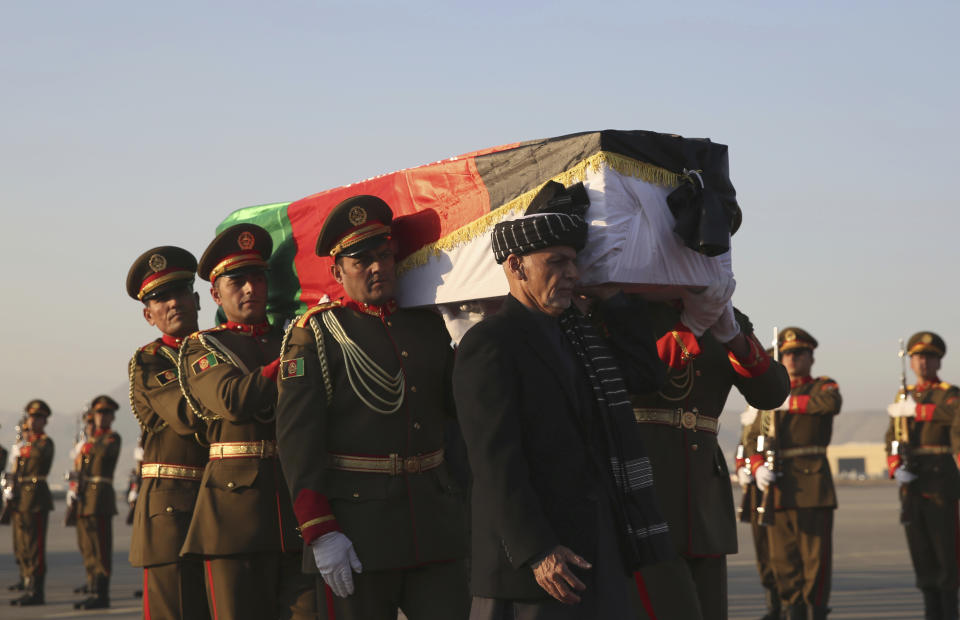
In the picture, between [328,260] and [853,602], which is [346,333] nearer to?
[328,260]

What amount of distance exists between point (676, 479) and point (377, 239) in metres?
1.49

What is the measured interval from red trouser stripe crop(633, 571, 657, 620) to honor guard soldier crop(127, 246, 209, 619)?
2.29 meters

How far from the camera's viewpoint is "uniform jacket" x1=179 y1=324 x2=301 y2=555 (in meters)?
5.81

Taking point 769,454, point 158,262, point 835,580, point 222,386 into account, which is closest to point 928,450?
point 769,454

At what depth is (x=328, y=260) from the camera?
6031 mm

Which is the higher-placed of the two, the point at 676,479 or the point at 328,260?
the point at 328,260

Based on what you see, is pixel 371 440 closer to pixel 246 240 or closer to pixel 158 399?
pixel 246 240

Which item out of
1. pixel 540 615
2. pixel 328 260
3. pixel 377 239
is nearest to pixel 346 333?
pixel 377 239

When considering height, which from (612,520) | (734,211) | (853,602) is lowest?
(853,602)

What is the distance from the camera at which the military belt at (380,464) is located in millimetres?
5105

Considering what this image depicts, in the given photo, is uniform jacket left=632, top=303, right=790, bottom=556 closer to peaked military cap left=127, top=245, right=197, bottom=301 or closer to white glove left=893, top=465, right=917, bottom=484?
peaked military cap left=127, top=245, right=197, bottom=301

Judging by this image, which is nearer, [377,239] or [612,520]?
[612,520]

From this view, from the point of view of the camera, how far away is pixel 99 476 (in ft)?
50.5

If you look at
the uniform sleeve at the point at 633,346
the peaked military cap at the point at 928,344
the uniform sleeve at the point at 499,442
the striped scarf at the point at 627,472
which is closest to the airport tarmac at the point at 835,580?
the peaked military cap at the point at 928,344
